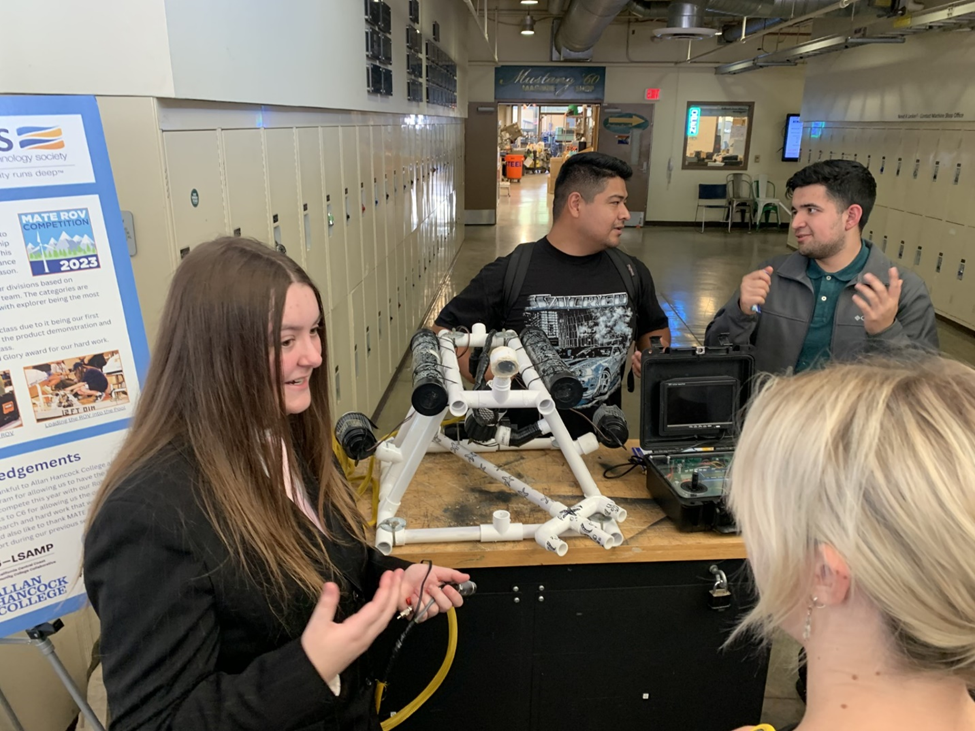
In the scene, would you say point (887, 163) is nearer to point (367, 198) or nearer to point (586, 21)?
point (586, 21)

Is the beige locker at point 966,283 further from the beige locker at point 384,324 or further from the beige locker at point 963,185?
the beige locker at point 384,324

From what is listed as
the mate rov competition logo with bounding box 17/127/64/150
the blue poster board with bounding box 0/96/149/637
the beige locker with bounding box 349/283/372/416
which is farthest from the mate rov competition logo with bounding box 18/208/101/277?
the beige locker with bounding box 349/283/372/416

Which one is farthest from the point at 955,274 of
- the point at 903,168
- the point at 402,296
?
the point at 402,296

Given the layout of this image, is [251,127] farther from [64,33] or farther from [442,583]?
[442,583]

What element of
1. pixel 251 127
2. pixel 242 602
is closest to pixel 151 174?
pixel 251 127

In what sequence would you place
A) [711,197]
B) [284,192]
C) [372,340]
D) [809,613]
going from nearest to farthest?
[809,613] → [284,192] → [372,340] → [711,197]

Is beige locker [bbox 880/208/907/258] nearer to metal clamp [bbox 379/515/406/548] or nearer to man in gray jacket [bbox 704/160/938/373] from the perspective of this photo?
man in gray jacket [bbox 704/160/938/373]

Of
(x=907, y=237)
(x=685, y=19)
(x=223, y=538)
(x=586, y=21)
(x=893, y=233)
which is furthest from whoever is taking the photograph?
(x=893, y=233)

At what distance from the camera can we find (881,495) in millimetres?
676

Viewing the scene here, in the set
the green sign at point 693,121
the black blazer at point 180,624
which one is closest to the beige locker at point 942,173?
the green sign at point 693,121

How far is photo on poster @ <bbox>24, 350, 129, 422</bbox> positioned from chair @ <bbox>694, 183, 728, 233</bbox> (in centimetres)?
1184

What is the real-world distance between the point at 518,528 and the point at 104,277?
41.3 inches

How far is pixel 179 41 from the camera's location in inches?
64.6

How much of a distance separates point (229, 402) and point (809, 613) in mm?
799
